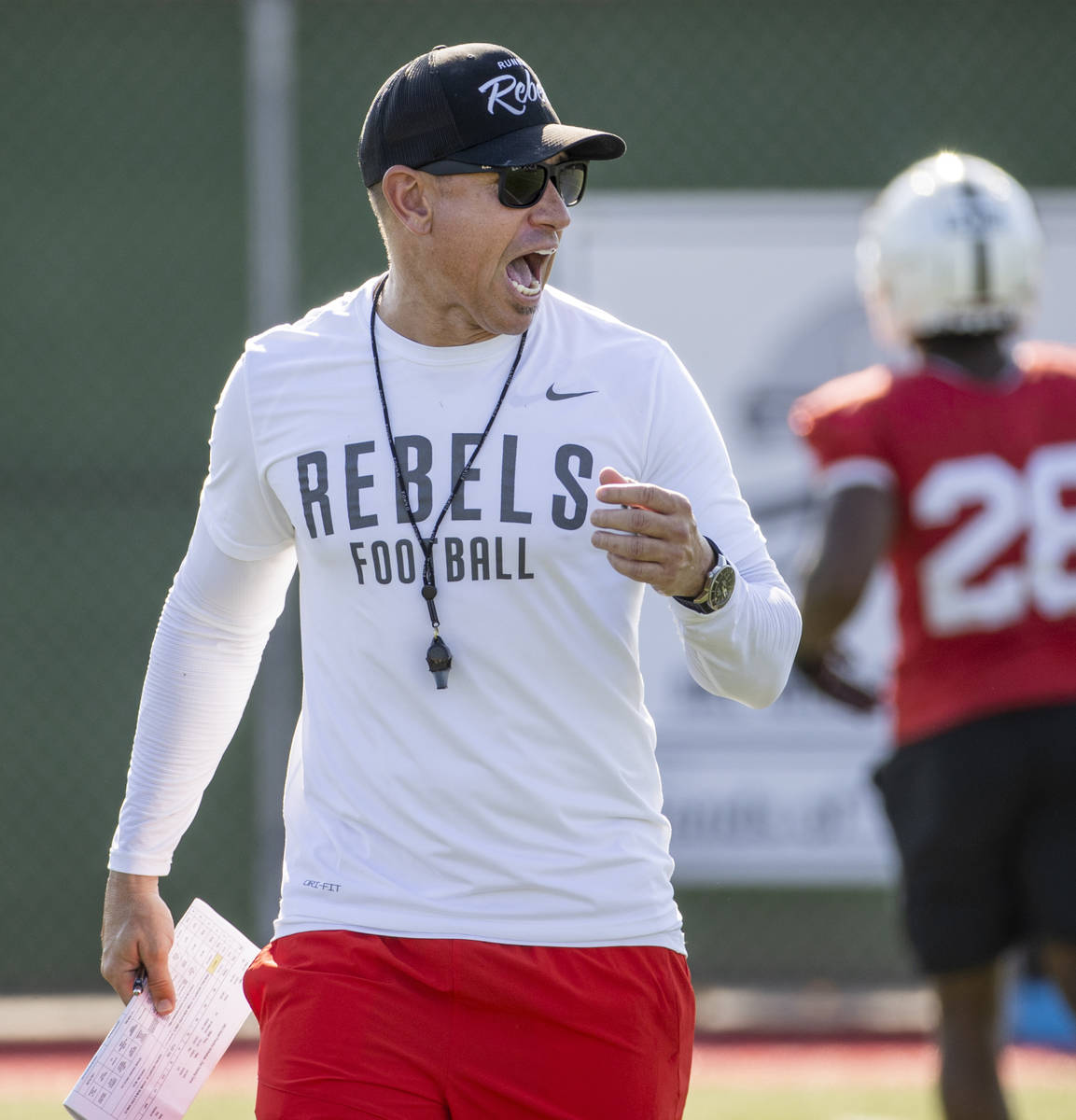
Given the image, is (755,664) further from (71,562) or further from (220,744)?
(71,562)

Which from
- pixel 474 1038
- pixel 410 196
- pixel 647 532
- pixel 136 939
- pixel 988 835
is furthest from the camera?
pixel 988 835

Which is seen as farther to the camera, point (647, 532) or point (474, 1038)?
point (474, 1038)

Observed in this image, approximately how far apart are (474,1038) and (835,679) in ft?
5.26

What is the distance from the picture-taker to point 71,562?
783 centimetres

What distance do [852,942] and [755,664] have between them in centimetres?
566

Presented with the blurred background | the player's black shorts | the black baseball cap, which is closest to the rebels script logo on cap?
the black baseball cap

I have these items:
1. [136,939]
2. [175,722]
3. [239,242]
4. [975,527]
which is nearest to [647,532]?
[175,722]

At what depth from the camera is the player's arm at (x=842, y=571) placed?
369 centimetres

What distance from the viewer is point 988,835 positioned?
145 inches

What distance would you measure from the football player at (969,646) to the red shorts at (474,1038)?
141 cm

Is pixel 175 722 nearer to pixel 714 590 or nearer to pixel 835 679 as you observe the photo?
pixel 714 590

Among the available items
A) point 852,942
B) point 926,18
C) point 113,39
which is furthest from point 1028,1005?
point 113,39

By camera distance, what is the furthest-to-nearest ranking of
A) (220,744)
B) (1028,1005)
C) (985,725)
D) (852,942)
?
(852,942)
(1028,1005)
(985,725)
(220,744)

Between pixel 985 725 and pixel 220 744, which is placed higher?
pixel 220 744
